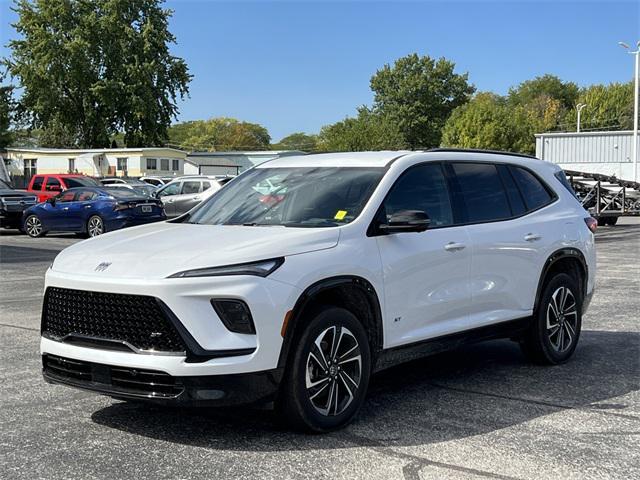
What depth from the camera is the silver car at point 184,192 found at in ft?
79.2

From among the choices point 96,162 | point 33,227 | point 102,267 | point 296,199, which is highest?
point 96,162

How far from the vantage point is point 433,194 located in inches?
234

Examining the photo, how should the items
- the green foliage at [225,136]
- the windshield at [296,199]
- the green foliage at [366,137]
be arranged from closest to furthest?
the windshield at [296,199]
the green foliage at [366,137]
the green foliage at [225,136]

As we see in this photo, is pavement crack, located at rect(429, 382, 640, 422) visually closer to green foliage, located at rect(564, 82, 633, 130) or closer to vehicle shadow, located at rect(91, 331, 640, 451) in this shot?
vehicle shadow, located at rect(91, 331, 640, 451)

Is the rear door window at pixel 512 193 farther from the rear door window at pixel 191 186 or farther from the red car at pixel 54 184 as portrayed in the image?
the red car at pixel 54 184

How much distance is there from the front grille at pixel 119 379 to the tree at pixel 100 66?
191 feet

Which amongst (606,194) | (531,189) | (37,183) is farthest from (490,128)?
(531,189)

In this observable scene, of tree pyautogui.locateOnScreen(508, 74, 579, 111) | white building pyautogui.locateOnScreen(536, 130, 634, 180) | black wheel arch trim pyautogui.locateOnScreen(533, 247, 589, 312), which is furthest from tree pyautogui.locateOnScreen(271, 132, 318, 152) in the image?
black wheel arch trim pyautogui.locateOnScreen(533, 247, 589, 312)

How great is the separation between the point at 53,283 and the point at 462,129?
84342mm

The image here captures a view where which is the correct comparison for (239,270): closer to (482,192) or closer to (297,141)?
(482,192)

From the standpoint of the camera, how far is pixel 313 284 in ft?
15.4

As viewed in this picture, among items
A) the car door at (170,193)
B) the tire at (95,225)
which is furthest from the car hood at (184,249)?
the car door at (170,193)

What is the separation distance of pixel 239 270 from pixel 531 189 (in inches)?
140

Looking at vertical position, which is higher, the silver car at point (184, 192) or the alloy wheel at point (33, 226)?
the silver car at point (184, 192)
